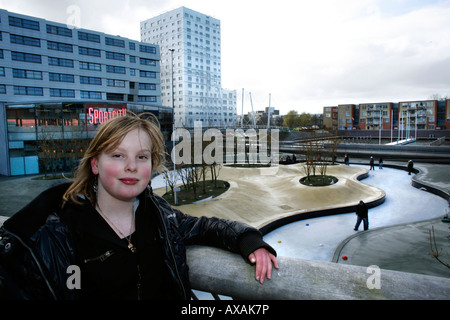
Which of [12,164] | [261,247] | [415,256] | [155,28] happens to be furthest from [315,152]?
[155,28]

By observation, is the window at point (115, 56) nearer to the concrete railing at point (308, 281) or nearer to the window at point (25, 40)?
the window at point (25, 40)

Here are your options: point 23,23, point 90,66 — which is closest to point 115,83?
point 90,66

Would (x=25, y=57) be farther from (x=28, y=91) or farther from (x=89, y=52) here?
(x=89, y=52)

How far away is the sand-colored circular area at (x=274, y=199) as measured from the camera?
55.2ft

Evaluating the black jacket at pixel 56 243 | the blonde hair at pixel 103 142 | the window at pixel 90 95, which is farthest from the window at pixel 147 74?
the black jacket at pixel 56 243

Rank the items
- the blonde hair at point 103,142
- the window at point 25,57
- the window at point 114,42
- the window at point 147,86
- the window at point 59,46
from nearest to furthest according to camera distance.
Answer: the blonde hair at point 103,142 < the window at point 25,57 < the window at point 59,46 < the window at point 114,42 < the window at point 147,86

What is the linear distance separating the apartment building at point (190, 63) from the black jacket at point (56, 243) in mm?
89604

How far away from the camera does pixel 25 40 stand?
38156 millimetres

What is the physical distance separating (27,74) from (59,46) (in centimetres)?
621

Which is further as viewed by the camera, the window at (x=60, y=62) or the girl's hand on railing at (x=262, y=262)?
the window at (x=60, y=62)

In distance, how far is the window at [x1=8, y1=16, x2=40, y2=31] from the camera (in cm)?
3694

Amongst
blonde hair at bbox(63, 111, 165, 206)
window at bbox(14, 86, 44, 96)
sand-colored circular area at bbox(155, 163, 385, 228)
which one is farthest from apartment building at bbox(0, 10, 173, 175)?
blonde hair at bbox(63, 111, 165, 206)
